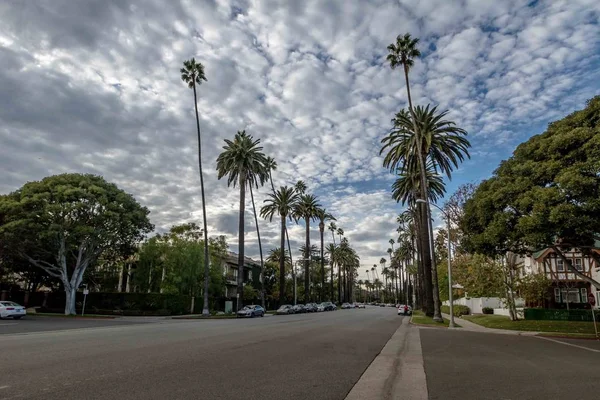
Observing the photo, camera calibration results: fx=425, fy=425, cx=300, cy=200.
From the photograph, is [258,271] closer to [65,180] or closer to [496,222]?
[65,180]

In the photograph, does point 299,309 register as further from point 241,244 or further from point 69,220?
point 69,220

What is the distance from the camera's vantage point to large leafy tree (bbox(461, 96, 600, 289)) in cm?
1683

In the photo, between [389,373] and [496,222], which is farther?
[496,222]

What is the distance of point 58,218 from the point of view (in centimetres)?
3697

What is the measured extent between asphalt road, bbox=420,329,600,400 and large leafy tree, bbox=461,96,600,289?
505 centimetres

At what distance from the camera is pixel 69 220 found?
37.8 m

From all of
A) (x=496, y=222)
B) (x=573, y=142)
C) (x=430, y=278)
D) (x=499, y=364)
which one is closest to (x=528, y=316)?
(x=430, y=278)

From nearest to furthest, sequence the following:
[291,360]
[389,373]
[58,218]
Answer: [389,373], [291,360], [58,218]

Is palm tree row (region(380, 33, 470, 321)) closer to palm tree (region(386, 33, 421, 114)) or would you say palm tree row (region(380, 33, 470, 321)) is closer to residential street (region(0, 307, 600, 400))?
palm tree (region(386, 33, 421, 114))

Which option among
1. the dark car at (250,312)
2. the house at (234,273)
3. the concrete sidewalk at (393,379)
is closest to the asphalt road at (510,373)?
the concrete sidewalk at (393,379)

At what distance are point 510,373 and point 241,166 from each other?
4080 cm

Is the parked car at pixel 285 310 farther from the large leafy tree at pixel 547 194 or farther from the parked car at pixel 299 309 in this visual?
the large leafy tree at pixel 547 194

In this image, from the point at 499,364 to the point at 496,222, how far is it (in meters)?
10.1

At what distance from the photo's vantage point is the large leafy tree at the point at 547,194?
663 inches
